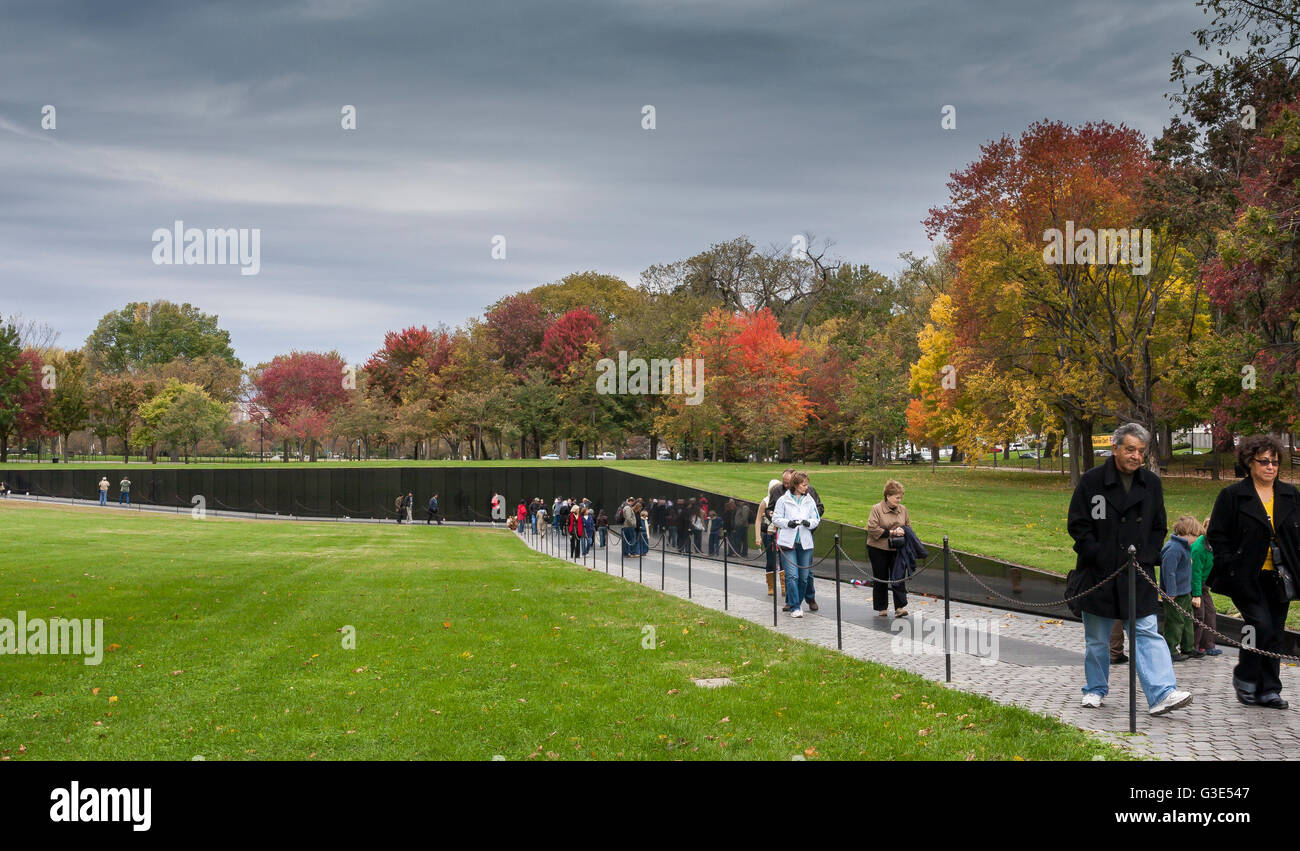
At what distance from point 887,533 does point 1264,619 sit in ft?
16.8

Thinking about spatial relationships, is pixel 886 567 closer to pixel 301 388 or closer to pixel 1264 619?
pixel 1264 619

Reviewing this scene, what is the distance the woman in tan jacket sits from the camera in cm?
1159

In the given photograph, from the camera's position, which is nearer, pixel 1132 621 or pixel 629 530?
pixel 1132 621

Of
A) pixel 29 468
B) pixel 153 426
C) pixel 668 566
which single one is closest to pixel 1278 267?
pixel 668 566

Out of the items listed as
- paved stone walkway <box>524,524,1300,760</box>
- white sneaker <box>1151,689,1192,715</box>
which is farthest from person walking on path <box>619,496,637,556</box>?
white sneaker <box>1151,689,1192,715</box>

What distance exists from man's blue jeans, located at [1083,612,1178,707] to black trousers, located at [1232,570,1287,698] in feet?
2.33

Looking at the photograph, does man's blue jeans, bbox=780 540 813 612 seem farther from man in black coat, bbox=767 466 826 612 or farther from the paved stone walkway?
the paved stone walkway

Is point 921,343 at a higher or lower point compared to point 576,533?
higher

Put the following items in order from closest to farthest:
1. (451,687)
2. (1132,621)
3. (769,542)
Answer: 1. (1132,621)
2. (451,687)
3. (769,542)

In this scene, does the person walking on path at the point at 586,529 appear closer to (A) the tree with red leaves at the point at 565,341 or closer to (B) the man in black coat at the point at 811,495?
(B) the man in black coat at the point at 811,495

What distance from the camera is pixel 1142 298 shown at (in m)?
31.2

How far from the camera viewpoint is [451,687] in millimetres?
7496

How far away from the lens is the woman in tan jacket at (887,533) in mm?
11594

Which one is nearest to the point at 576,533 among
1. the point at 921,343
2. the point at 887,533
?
the point at 887,533
